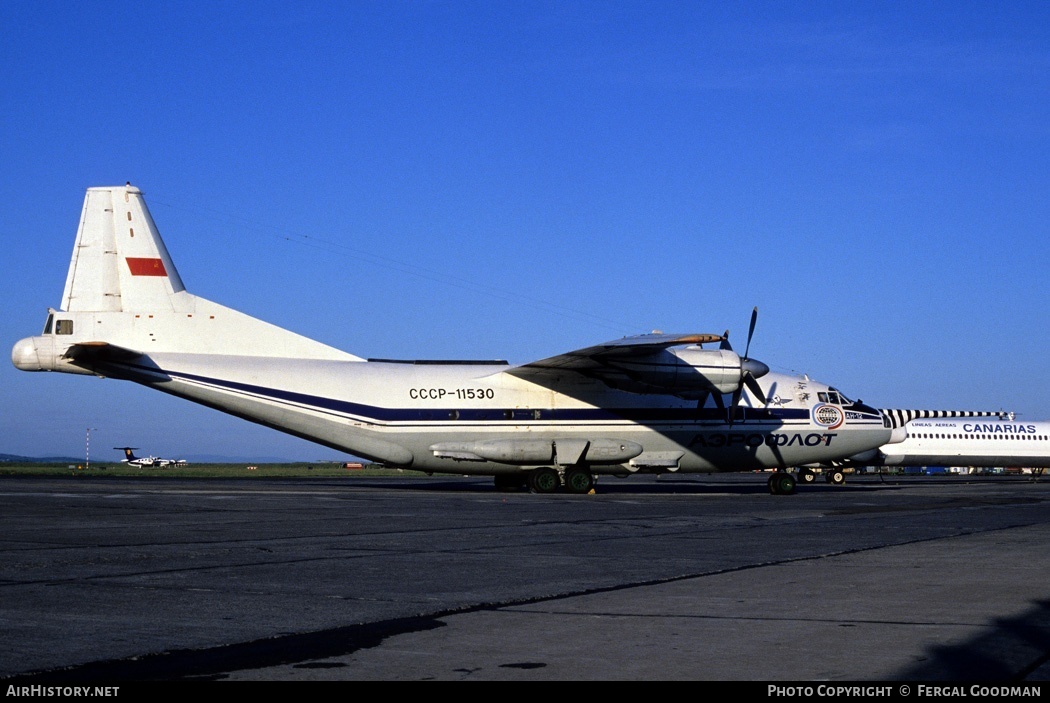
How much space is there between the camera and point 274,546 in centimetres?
1509

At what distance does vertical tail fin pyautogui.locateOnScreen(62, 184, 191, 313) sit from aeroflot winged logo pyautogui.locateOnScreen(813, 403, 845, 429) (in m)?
22.6

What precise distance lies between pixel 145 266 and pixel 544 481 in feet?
49.8

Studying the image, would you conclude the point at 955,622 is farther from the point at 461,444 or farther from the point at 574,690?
the point at 461,444

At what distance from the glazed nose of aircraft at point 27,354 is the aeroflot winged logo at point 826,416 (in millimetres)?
26739

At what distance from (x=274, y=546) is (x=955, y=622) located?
9576 mm

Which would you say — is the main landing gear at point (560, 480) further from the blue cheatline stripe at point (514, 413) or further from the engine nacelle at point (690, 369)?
the engine nacelle at point (690, 369)

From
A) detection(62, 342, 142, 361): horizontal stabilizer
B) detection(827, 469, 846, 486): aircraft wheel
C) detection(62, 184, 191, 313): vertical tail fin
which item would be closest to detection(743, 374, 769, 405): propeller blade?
detection(62, 184, 191, 313): vertical tail fin

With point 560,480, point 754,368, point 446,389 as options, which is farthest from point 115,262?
point 754,368

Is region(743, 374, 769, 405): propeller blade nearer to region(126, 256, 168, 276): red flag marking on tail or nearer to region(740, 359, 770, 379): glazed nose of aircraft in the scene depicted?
region(740, 359, 770, 379): glazed nose of aircraft

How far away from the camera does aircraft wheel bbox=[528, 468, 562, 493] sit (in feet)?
120

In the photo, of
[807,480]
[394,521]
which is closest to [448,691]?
[394,521]

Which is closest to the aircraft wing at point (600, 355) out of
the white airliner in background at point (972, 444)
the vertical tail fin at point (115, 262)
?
the vertical tail fin at point (115, 262)

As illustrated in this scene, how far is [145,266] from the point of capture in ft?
112

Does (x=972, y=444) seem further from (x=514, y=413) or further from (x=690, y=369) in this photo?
(x=514, y=413)
